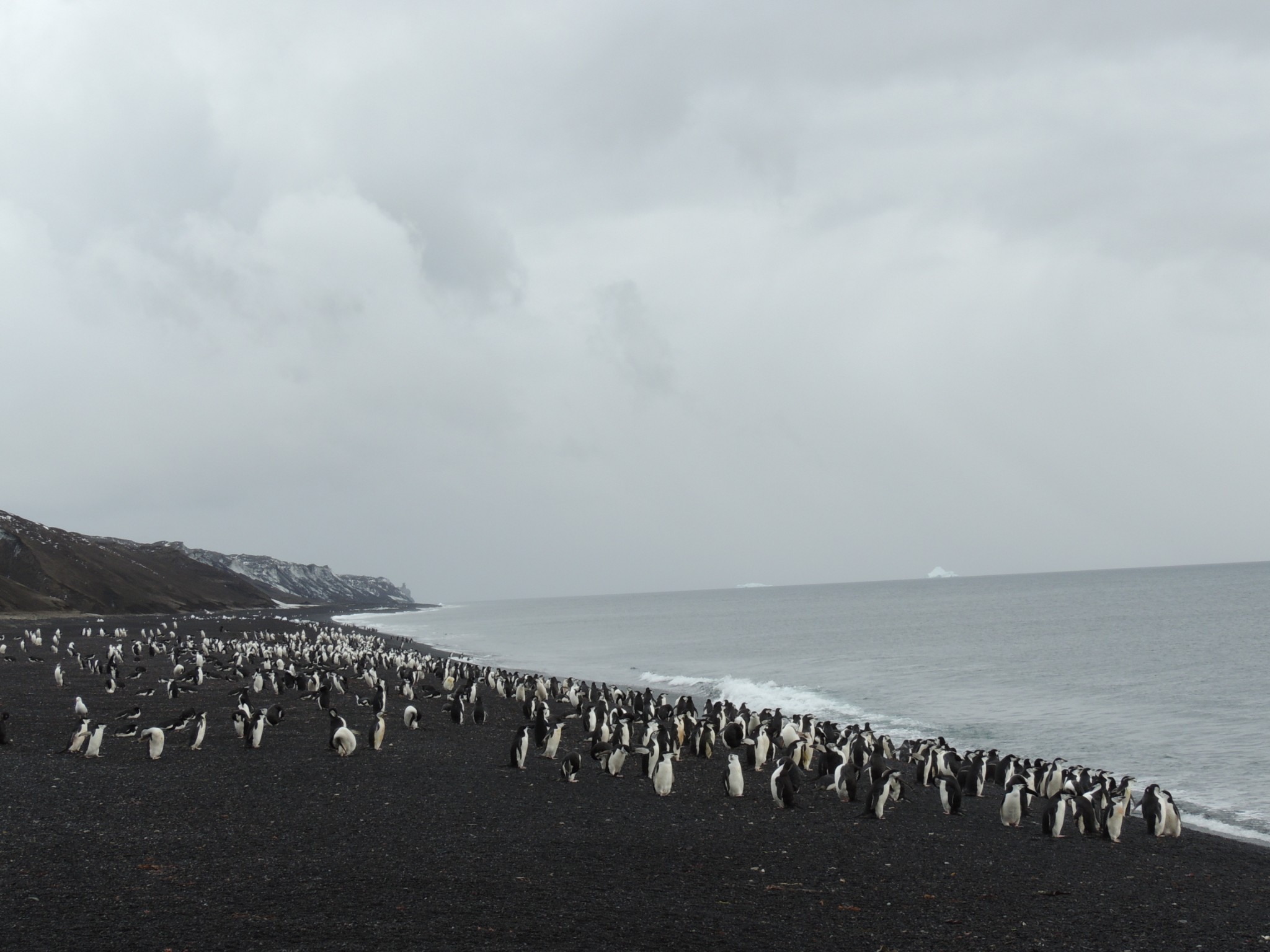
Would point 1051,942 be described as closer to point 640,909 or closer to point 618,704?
point 640,909

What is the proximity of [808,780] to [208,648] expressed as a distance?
122 ft

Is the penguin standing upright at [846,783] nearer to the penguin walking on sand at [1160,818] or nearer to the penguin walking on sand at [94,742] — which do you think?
Answer: the penguin walking on sand at [1160,818]

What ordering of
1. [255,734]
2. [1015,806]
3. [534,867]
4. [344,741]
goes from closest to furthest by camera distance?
[534,867], [1015,806], [344,741], [255,734]

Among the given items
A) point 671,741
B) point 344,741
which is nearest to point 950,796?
point 671,741

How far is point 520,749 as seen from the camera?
18.7 m

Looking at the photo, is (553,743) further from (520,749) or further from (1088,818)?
(1088,818)

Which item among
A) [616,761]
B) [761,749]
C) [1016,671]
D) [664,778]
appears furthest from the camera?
[1016,671]

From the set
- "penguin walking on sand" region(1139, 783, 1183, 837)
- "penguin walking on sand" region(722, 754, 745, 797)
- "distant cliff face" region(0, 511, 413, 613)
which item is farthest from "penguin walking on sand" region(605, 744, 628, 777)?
"distant cliff face" region(0, 511, 413, 613)

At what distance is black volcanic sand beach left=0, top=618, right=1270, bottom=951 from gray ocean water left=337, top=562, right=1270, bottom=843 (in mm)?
7424

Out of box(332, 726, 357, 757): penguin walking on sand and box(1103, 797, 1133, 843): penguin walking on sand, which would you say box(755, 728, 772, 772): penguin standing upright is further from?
box(332, 726, 357, 757): penguin walking on sand

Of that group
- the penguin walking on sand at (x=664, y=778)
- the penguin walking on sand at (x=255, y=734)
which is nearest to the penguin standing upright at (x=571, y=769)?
the penguin walking on sand at (x=664, y=778)

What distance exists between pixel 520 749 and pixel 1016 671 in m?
37.5

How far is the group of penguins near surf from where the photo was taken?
15.9m

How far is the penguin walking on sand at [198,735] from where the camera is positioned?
1914 cm
